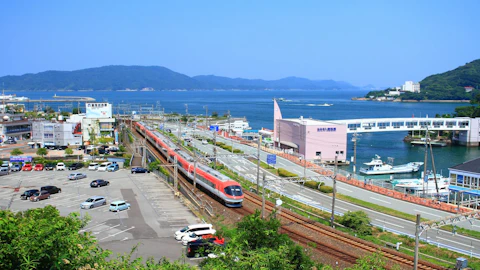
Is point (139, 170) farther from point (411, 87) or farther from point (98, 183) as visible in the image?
point (411, 87)

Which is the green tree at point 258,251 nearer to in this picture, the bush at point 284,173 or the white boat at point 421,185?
the bush at point 284,173

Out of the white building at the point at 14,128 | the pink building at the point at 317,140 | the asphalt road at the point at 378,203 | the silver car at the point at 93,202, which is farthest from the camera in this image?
the white building at the point at 14,128

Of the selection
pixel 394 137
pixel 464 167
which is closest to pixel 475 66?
pixel 394 137

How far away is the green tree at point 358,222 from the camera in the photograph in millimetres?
13914

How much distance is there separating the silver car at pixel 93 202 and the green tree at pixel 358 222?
953 centimetres

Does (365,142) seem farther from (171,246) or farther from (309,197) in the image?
(171,246)

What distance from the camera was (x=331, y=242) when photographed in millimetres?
12867

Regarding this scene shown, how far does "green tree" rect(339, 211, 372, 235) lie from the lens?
1391 cm

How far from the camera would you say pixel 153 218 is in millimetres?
15578

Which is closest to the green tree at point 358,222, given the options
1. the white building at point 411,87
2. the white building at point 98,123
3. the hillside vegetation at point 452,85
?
the white building at point 98,123

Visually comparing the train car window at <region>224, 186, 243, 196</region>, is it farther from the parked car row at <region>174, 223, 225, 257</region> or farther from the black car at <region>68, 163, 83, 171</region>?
the black car at <region>68, 163, 83, 171</region>

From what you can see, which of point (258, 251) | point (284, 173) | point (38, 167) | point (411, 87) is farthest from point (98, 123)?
point (411, 87)

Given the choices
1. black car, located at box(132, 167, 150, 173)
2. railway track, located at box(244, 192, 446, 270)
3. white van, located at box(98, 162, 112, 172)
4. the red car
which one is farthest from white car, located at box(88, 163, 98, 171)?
railway track, located at box(244, 192, 446, 270)

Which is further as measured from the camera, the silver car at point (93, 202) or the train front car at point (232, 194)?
the silver car at point (93, 202)
